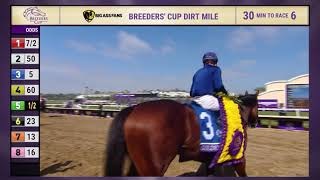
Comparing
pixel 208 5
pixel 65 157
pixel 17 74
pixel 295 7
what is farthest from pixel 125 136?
pixel 295 7

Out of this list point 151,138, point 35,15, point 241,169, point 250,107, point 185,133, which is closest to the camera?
point 151,138

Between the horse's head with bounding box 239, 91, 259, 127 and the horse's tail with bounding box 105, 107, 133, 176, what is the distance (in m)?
1.60

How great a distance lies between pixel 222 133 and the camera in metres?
4.68

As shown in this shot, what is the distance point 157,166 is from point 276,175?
62.5 inches

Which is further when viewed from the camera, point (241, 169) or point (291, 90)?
point (241, 169)

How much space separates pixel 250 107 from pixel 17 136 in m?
3.05

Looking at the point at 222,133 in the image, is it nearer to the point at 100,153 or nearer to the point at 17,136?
the point at 100,153

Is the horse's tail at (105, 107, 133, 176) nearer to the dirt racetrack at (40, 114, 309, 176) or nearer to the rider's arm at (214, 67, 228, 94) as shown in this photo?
A: the dirt racetrack at (40, 114, 309, 176)

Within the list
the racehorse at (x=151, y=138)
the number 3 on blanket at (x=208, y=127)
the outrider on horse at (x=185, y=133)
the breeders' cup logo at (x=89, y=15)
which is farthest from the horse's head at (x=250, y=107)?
the breeders' cup logo at (x=89, y=15)

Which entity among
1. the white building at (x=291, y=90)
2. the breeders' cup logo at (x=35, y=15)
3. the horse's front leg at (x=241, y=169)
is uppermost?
the breeders' cup logo at (x=35, y=15)

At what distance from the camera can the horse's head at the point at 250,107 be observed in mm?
5051

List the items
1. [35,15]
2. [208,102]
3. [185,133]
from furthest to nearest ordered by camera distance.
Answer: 1. [35,15]
2. [208,102]
3. [185,133]
